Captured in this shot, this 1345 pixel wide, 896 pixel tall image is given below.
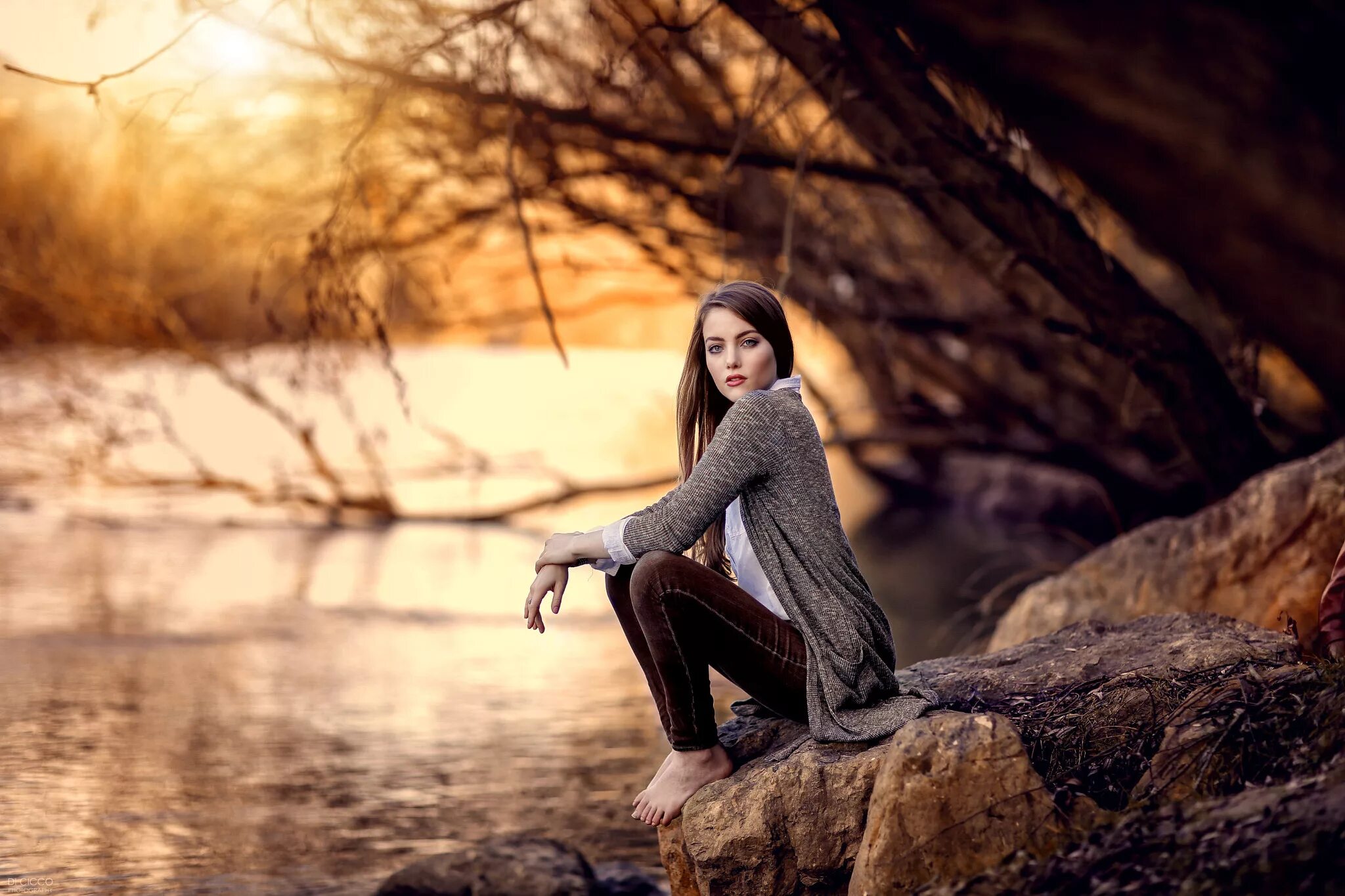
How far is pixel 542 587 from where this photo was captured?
270 cm

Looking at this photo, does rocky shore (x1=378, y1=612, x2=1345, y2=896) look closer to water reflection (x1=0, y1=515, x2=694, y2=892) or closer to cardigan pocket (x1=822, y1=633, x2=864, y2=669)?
cardigan pocket (x1=822, y1=633, x2=864, y2=669)

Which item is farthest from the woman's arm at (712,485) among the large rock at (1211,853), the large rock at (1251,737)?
the large rock at (1251,737)

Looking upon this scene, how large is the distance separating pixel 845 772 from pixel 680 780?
0.34m

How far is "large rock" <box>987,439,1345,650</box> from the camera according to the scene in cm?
378

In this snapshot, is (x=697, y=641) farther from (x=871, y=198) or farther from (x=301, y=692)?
(x=871, y=198)

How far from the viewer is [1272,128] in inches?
102

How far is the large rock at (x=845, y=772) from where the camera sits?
2.44 m

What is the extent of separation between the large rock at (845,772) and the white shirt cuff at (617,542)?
49cm

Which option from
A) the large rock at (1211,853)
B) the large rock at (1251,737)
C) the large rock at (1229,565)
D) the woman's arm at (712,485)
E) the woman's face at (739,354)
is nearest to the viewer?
the large rock at (1211,853)

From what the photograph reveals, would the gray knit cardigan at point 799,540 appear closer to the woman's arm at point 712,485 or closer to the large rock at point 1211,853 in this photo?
the woman's arm at point 712,485

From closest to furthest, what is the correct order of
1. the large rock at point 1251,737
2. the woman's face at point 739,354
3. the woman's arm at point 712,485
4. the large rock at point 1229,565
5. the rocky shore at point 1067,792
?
the rocky shore at point 1067,792 < the large rock at point 1251,737 < the woman's arm at point 712,485 < the woman's face at point 739,354 < the large rock at point 1229,565

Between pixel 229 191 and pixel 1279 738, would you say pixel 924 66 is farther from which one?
pixel 229 191

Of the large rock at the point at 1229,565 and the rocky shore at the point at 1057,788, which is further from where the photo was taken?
the large rock at the point at 1229,565

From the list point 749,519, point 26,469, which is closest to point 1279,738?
point 749,519
